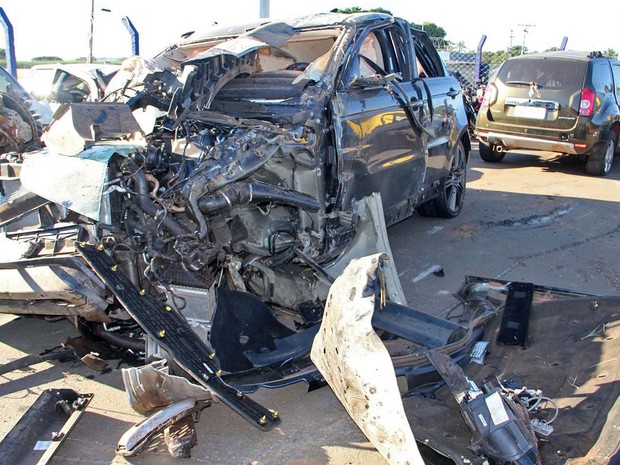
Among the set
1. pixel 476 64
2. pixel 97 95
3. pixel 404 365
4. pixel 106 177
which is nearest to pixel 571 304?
pixel 404 365

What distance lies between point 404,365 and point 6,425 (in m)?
2.14

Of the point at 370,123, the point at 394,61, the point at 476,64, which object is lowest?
the point at 476,64

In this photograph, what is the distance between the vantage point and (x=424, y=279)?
5285 millimetres

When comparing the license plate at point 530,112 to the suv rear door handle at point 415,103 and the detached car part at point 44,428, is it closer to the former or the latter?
the suv rear door handle at point 415,103

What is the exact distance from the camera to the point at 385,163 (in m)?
4.90

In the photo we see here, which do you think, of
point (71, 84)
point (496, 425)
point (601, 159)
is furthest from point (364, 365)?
point (601, 159)

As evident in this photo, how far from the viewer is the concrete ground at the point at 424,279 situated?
119 inches

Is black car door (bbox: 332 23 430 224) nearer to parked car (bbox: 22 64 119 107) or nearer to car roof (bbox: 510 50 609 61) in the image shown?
parked car (bbox: 22 64 119 107)

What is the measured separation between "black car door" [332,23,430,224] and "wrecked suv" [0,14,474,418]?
2 centimetres

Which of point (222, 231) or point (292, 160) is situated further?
point (292, 160)

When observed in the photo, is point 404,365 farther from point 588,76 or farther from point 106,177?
point 588,76

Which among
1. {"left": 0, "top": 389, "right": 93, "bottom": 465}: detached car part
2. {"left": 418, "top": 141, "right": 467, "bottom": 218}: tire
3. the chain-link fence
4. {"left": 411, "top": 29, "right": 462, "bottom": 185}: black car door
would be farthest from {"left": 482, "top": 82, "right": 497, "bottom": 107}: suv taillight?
{"left": 0, "top": 389, "right": 93, "bottom": 465}: detached car part

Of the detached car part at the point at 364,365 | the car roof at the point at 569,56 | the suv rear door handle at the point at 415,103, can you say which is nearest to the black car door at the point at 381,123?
the suv rear door handle at the point at 415,103

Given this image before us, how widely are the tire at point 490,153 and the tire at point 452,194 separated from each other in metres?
3.88
